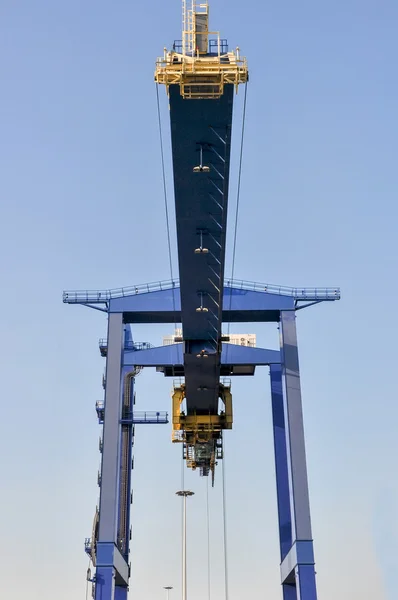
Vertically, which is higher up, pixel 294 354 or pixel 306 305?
pixel 306 305

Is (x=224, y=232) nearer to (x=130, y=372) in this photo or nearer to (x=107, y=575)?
(x=107, y=575)

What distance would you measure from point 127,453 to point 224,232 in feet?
69.4

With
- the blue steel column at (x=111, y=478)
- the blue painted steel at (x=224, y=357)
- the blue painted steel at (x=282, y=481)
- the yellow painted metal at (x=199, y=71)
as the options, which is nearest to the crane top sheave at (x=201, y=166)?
the yellow painted metal at (x=199, y=71)

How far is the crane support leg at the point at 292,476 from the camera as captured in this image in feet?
85.3

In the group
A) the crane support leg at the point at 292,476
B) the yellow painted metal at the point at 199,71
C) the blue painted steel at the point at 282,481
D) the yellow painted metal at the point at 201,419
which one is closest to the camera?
the yellow painted metal at the point at 199,71

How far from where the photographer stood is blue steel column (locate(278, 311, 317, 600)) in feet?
84.9

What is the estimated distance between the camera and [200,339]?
23.6 m

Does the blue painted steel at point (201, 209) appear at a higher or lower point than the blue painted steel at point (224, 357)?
lower

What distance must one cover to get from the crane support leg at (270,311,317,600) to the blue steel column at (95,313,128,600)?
20.6 ft

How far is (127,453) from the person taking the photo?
1460 inches

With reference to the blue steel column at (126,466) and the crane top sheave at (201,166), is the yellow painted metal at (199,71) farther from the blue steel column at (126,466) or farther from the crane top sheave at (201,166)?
the blue steel column at (126,466)

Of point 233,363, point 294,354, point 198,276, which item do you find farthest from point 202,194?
point 233,363

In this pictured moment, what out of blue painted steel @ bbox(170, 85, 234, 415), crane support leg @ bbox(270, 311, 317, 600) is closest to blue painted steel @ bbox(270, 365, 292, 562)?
crane support leg @ bbox(270, 311, 317, 600)

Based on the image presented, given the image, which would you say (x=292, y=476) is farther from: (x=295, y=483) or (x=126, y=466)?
(x=126, y=466)
